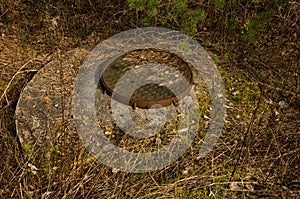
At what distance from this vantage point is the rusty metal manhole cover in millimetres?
3004

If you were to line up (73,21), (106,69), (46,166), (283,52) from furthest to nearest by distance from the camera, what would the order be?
(73,21)
(283,52)
(106,69)
(46,166)

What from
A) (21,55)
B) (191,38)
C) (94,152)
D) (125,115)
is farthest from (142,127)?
(21,55)

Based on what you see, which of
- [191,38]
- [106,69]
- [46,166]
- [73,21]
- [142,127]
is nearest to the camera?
[46,166]

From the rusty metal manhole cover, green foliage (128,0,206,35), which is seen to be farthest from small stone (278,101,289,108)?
green foliage (128,0,206,35)

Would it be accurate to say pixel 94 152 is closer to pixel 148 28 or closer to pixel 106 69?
pixel 106 69

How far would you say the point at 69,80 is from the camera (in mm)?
3418

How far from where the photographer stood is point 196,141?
9.91 feet

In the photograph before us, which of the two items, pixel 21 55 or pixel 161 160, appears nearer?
pixel 161 160

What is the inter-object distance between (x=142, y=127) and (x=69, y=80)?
90 cm

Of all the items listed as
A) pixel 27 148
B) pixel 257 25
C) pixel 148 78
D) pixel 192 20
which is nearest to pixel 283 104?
pixel 257 25

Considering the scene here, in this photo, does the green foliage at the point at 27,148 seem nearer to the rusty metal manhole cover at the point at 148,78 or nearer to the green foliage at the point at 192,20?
the rusty metal manhole cover at the point at 148,78

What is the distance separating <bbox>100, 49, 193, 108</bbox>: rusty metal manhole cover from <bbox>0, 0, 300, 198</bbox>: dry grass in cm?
47

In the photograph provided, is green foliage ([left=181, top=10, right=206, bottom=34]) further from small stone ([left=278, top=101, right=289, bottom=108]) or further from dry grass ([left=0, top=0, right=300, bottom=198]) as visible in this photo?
small stone ([left=278, top=101, right=289, bottom=108])

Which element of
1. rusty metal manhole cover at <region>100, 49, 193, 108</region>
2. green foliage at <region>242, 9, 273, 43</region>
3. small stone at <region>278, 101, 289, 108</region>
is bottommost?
small stone at <region>278, 101, 289, 108</region>
